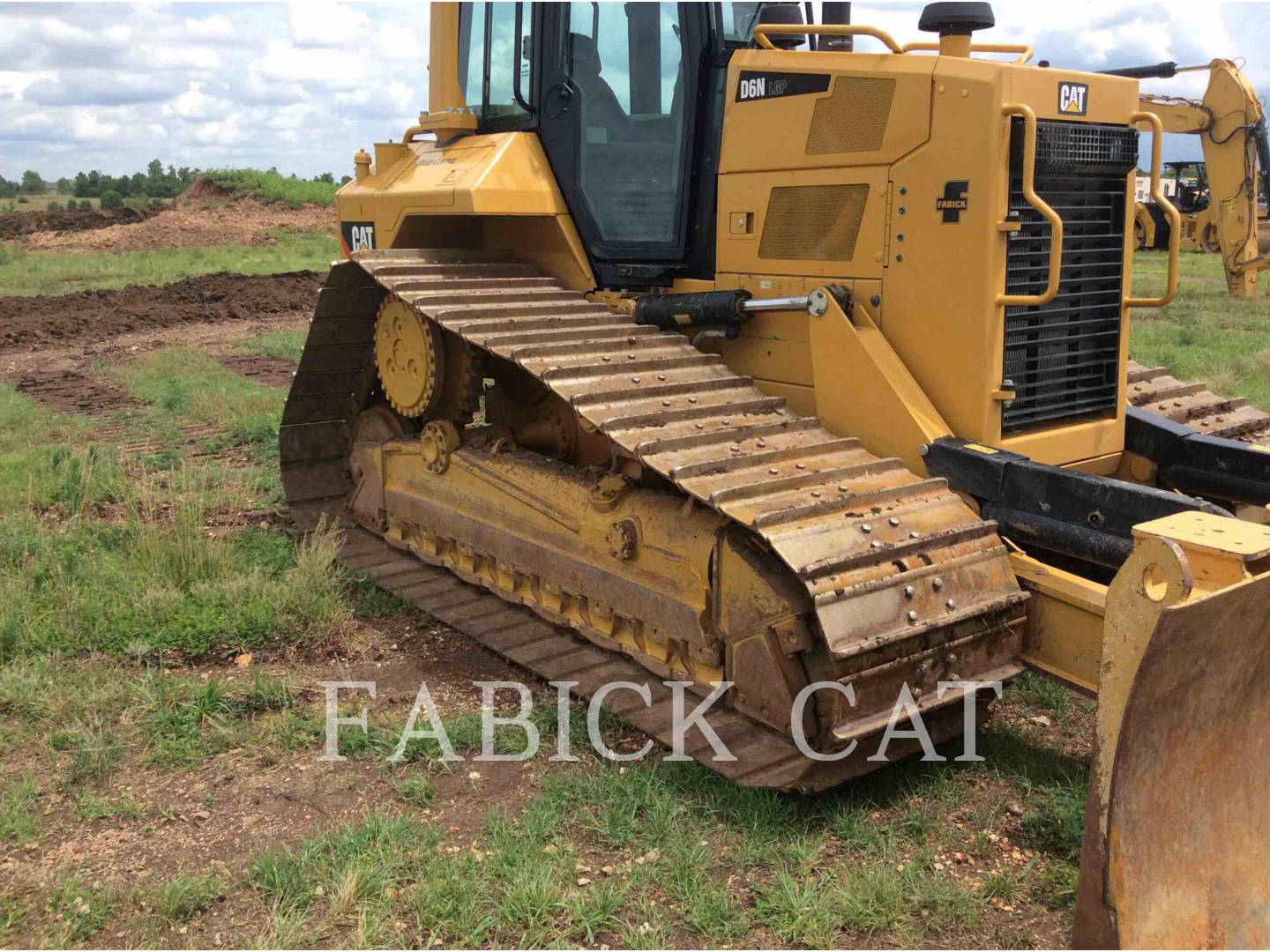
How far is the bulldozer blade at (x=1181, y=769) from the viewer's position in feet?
9.29

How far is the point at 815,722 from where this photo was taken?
380 cm

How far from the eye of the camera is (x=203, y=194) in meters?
35.5

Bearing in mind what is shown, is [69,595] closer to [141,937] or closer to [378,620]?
[378,620]

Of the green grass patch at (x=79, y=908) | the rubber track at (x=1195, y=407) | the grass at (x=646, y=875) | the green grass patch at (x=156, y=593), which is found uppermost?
the rubber track at (x=1195, y=407)

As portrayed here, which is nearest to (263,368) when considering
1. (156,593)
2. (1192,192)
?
(156,593)

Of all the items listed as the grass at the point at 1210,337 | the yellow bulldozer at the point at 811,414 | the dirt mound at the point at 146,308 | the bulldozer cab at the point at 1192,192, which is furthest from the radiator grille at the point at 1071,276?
the bulldozer cab at the point at 1192,192

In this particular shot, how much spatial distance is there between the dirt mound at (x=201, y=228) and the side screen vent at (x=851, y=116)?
2608 cm

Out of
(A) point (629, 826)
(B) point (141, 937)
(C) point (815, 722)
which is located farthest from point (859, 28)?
(B) point (141, 937)

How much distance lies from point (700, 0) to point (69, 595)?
4011 millimetres

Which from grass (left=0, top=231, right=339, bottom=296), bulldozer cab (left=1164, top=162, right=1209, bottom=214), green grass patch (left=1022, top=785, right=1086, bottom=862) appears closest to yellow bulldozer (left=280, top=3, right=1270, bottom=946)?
green grass patch (left=1022, top=785, right=1086, bottom=862)

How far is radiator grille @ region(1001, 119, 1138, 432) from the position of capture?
4508mm

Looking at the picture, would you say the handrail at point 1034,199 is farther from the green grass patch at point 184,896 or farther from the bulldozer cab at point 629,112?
the green grass patch at point 184,896

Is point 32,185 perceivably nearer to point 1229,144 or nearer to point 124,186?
point 124,186

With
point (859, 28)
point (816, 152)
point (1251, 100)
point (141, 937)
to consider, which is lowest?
point (141, 937)
